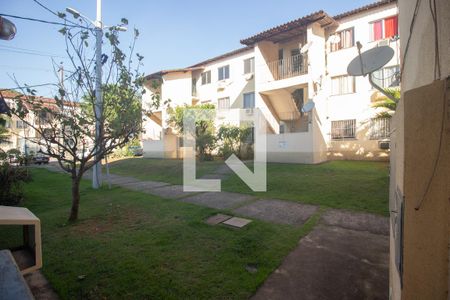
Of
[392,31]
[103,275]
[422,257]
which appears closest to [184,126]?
[392,31]

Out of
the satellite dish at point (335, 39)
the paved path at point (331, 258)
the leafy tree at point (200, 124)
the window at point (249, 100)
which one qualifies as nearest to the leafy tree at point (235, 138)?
the leafy tree at point (200, 124)

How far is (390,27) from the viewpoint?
→ 45.3 feet

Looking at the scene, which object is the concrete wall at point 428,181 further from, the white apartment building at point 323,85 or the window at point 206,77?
the window at point 206,77

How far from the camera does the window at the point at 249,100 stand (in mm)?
19414

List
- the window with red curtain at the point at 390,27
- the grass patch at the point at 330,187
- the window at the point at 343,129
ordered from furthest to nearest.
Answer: the window at the point at 343,129
the window with red curtain at the point at 390,27
the grass patch at the point at 330,187

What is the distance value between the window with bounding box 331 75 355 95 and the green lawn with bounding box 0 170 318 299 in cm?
1273

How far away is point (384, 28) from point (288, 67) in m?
5.77

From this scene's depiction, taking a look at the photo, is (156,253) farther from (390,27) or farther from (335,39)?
(390,27)

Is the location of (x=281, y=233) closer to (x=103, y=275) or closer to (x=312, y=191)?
(x=103, y=275)

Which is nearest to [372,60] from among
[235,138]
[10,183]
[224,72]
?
[10,183]

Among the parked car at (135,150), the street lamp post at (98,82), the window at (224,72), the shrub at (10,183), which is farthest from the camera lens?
the parked car at (135,150)

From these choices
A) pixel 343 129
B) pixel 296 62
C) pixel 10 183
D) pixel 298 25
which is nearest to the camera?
pixel 10 183

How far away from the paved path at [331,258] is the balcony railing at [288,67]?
38.5 ft

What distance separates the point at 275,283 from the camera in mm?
3115
